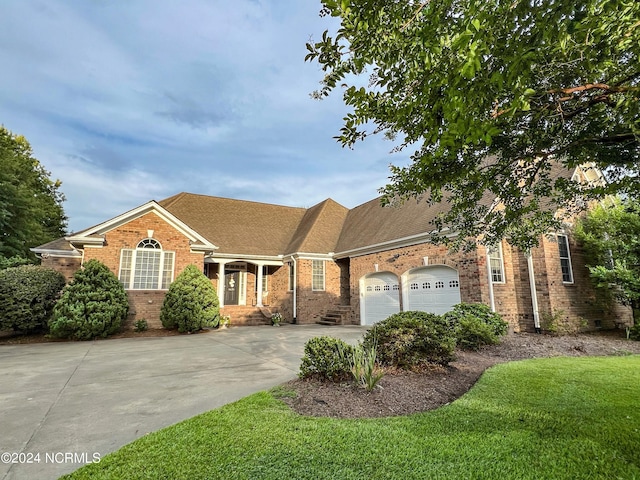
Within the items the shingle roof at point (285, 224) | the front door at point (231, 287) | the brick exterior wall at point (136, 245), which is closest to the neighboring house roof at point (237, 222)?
the shingle roof at point (285, 224)

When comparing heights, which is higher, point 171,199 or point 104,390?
point 171,199

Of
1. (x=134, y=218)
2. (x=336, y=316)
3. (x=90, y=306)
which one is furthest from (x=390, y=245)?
(x=90, y=306)

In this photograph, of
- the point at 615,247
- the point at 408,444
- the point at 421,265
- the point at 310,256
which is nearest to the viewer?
the point at 408,444

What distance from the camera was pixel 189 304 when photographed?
11.9 metres

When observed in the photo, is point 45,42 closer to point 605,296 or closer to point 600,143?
point 600,143

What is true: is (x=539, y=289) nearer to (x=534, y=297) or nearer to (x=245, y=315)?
(x=534, y=297)

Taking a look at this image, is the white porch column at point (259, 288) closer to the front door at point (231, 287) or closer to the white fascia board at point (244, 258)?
the white fascia board at point (244, 258)

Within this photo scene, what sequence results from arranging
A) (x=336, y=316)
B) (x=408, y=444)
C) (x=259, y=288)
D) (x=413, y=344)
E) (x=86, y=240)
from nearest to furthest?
(x=408, y=444), (x=413, y=344), (x=86, y=240), (x=336, y=316), (x=259, y=288)

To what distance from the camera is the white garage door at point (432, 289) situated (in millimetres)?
11664

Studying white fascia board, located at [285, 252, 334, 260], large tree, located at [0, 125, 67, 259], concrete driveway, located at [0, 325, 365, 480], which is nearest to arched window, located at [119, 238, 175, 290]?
concrete driveway, located at [0, 325, 365, 480]

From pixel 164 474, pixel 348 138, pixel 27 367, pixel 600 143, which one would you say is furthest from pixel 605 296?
pixel 27 367

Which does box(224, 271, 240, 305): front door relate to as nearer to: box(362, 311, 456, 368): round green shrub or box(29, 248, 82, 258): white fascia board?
box(29, 248, 82, 258): white fascia board

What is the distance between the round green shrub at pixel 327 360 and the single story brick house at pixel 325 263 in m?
3.12

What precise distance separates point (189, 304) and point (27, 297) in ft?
16.7
